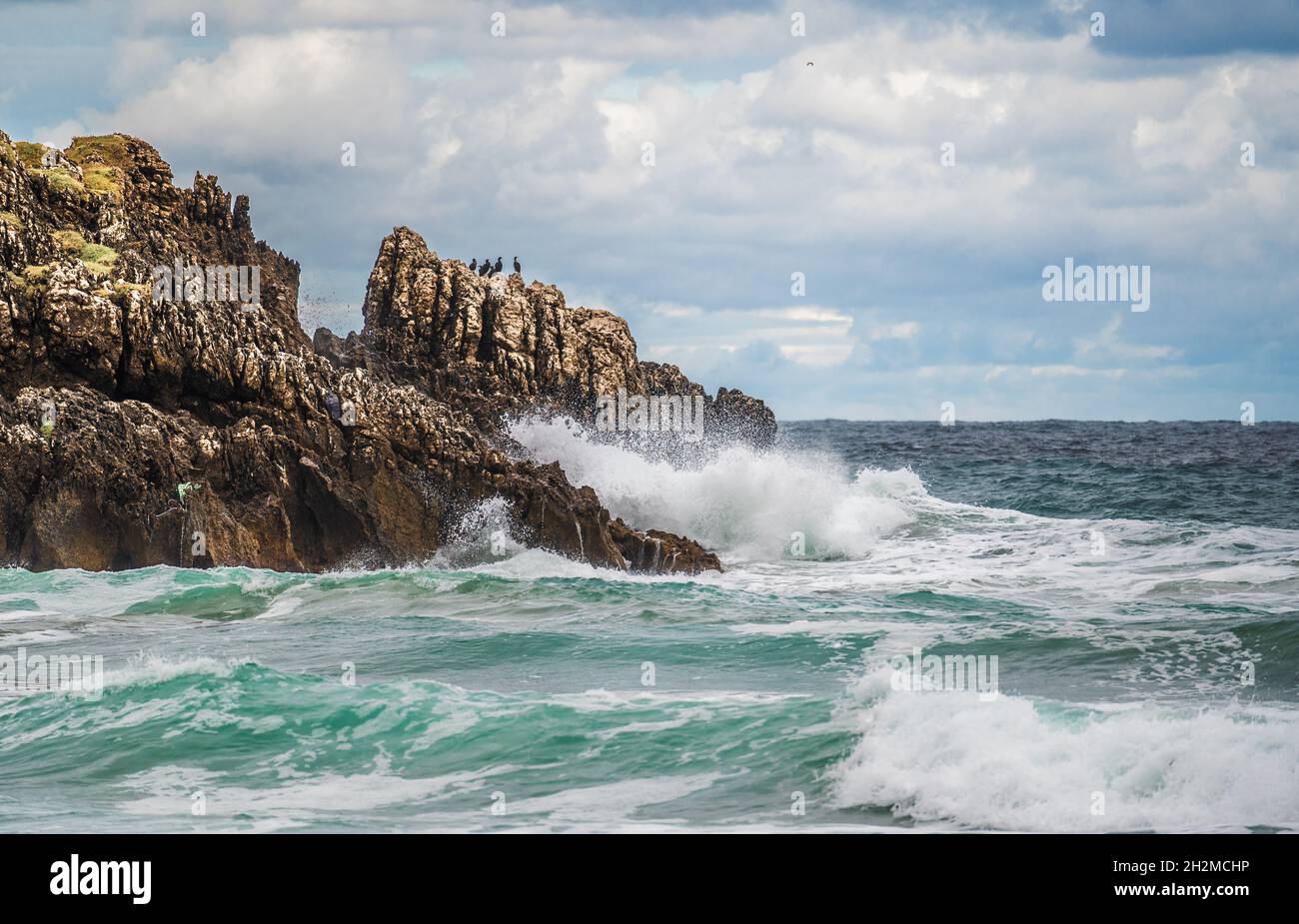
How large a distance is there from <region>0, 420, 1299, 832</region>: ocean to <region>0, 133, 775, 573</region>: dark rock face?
3.25 ft

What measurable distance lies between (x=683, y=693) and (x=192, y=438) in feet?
48.6

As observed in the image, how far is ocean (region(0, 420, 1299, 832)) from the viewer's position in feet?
39.0

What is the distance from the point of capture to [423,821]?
11.8 metres

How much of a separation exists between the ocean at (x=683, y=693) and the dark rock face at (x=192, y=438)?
990mm

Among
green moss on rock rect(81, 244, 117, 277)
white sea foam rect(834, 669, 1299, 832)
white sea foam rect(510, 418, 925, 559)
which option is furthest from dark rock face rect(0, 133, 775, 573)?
white sea foam rect(834, 669, 1299, 832)

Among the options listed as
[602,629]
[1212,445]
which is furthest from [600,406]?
[1212,445]

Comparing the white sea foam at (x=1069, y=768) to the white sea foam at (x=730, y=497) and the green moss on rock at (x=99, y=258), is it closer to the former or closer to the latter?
the white sea foam at (x=730, y=497)

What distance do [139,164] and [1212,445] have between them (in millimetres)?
62156

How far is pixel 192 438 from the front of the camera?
89.2 feet

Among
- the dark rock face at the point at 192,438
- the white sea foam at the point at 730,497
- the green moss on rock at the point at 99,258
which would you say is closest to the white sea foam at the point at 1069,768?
the dark rock face at the point at 192,438

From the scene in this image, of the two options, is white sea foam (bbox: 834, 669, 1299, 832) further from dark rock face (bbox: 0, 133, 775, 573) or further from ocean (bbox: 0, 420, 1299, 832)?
dark rock face (bbox: 0, 133, 775, 573)

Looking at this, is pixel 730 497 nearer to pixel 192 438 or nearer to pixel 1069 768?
pixel 192 438

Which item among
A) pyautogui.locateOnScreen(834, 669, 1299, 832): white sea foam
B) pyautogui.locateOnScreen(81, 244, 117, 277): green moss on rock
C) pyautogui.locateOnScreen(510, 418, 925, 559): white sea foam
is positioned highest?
pyautogui.locateOnScreen(81, 244, 117, 277): green moss on rock

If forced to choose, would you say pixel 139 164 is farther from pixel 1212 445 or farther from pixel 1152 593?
pixel 1212 445
